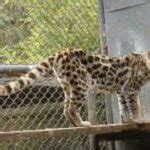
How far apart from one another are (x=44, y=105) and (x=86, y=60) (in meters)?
0.69

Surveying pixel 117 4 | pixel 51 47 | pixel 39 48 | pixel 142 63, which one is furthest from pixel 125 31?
pixel 39 48

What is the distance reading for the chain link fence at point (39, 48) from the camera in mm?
4723

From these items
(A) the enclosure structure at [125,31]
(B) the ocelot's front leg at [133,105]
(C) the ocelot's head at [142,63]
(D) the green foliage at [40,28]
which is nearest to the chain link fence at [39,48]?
(D) the green foliage at [40,28]

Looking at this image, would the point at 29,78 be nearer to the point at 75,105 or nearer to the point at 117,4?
the point at 75,105

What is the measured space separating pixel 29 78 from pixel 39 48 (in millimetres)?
931

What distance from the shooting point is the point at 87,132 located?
3.96 meters

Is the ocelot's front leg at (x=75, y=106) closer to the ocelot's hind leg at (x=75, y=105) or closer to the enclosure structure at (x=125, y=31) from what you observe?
the ocelot's hind leg at (x=75, y=105)

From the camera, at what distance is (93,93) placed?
189 inches

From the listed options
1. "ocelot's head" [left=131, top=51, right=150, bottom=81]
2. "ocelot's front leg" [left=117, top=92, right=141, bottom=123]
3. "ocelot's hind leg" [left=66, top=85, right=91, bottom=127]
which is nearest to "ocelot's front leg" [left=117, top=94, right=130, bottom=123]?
"ocelot's front leg" [left=117, top=92, right=141, bottom=123]

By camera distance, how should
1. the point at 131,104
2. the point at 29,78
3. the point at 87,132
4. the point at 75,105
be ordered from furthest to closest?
the point at 131,104 < the point at 75,105 < the point at 29,78 < the point at 87,132

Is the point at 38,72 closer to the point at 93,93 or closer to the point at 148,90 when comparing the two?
the point at 93,93

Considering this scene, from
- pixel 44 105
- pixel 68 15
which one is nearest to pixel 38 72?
pixel 44 105

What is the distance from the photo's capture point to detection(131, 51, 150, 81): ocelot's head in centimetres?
475

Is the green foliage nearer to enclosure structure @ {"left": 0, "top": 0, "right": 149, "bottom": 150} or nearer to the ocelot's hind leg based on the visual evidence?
enclosure structure @ {"left": 0, "top": 0, "right": 149, "bottom": 150}
